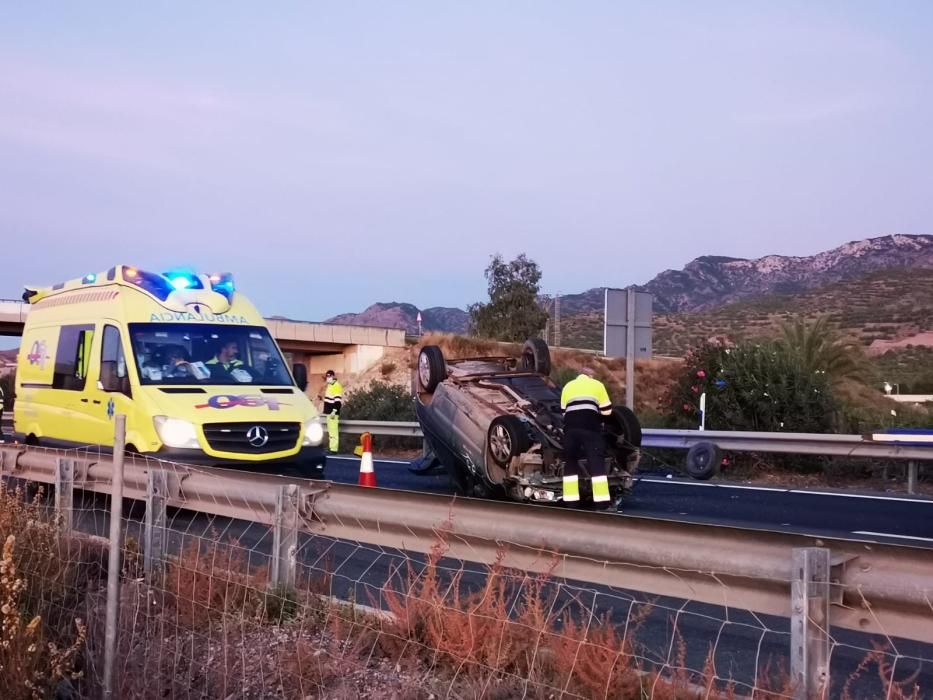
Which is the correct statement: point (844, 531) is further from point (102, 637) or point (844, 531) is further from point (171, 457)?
point (102, 637)

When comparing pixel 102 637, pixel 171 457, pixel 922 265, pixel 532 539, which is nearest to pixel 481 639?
pixel 532 539

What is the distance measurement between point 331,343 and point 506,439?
42456mm

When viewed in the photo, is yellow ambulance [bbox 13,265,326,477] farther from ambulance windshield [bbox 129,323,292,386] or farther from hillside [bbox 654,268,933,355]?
hillside [bbox 654,268,933,355]

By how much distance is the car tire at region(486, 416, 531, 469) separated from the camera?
11523mm

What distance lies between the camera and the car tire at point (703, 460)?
51.3ft

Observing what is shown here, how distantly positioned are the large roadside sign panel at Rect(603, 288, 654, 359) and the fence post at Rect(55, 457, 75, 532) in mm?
10233

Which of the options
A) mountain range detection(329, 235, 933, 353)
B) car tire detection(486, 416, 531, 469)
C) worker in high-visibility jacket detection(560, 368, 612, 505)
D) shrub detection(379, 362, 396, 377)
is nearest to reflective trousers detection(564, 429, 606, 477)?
worker in high-visibility jacket detection(560, 368, 612, 505)

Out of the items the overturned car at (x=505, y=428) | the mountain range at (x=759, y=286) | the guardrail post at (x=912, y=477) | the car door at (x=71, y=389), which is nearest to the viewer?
the overturned car at (x=505, y=428)

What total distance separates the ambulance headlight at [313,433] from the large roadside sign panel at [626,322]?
6135 mm

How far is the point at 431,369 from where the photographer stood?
13258mm

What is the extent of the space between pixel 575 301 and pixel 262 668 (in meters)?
130

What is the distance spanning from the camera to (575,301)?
134 m

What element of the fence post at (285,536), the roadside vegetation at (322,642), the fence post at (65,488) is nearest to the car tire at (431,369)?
the fence post at (65,488)

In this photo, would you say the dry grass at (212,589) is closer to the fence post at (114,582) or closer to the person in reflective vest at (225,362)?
the fence post at (114,582)
